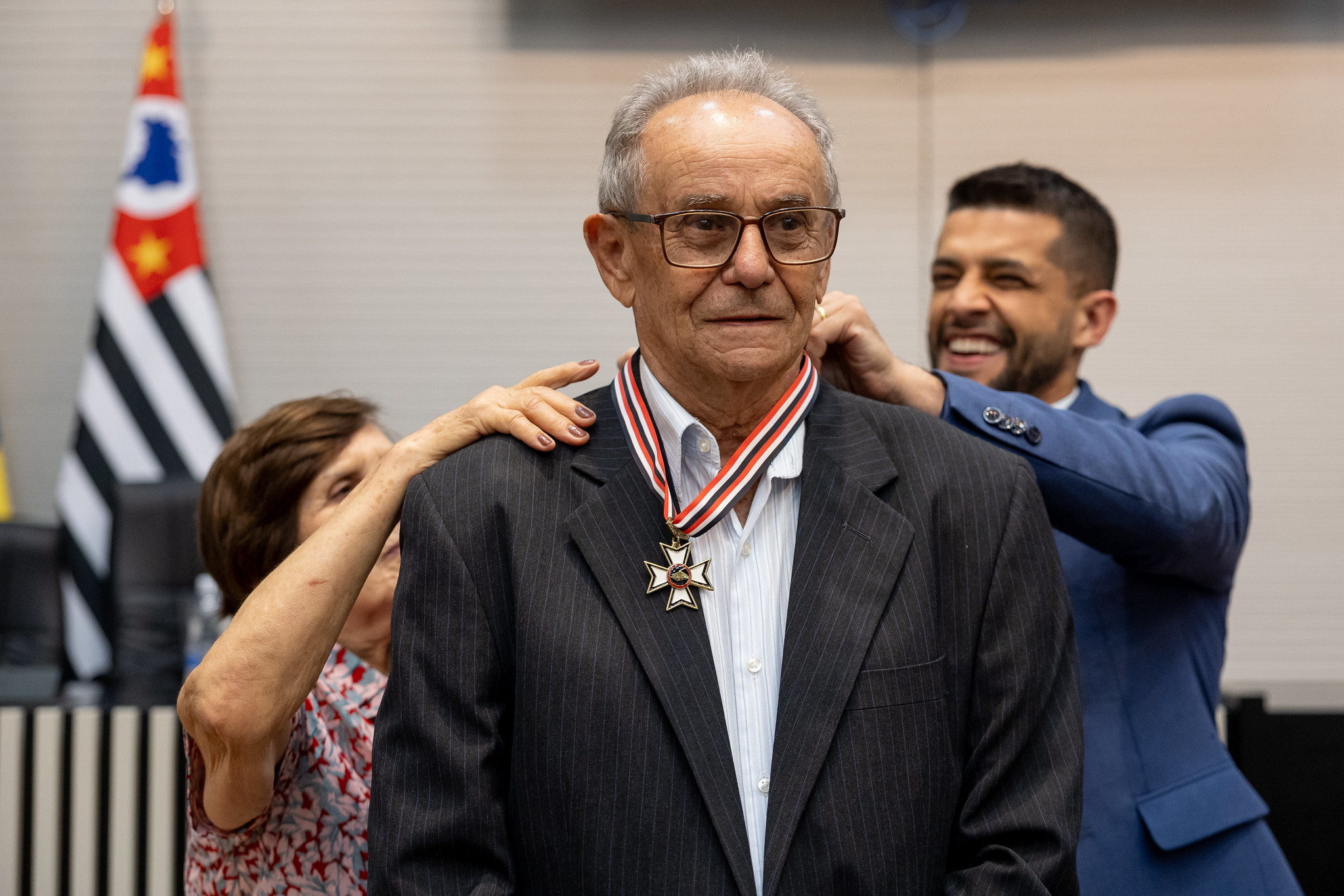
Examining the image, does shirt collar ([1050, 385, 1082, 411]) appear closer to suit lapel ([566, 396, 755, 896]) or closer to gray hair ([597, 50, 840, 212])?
gray hair ([597, 50, 840, 212])

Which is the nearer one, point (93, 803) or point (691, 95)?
point (691, 95)

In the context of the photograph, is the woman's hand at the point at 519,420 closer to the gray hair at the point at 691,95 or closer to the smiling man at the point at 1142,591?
the gray hair at the point at 691,95

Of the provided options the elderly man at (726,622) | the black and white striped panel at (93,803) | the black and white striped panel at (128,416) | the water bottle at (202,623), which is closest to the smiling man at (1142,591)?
the elderly man at (726,622)

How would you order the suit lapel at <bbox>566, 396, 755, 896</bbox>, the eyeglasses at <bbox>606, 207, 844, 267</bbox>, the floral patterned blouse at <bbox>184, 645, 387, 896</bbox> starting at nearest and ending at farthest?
the suit lapel at <bbox>566, 396, 755, 896</bbox> → the eyeglasses at <bbox>606, 207, 844, 267</bbox> → the floral patterned blouse at <bbox>184, 645, 387, 896</bbox>

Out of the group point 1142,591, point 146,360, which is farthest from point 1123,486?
point 146,360

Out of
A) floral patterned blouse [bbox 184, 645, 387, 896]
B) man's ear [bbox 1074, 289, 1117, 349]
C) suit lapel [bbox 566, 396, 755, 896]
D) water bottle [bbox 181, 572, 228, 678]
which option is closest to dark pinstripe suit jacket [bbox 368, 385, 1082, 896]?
suit lapel [bbox 566, 396, 755, 896]

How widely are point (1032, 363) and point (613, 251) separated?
0.90 m

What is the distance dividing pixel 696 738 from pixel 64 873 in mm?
2266

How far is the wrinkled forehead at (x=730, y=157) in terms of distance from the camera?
119cm

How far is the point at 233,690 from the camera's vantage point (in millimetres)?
1378

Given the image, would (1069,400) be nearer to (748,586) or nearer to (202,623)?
(748,586)

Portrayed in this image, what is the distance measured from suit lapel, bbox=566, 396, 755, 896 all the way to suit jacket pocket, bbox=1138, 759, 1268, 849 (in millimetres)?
783

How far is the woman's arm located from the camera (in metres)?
1.36

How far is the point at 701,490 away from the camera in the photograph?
129cm
